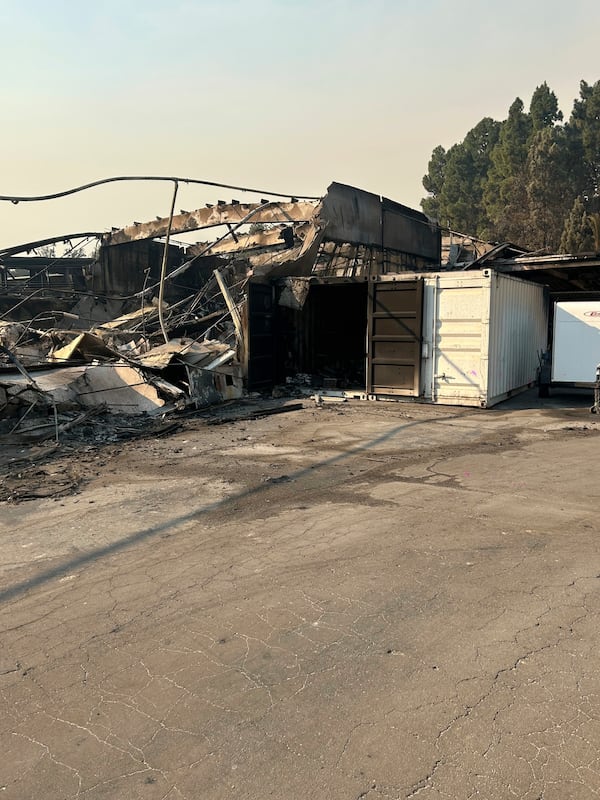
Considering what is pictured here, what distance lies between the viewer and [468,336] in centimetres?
1241

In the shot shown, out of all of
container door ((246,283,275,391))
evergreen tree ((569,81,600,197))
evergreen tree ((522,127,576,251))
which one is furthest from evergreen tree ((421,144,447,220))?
container door ((246,283,275,391))

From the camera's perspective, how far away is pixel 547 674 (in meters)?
3.10

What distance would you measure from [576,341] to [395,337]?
153 inches

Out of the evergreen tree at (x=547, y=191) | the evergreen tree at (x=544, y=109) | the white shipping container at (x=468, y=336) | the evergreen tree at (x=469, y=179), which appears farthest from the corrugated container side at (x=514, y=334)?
the evergreen tree at (x=544, y=109)

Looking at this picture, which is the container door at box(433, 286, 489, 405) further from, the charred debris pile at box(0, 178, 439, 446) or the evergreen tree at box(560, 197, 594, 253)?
the evergreen tree at box(560, 197, 594, 253)

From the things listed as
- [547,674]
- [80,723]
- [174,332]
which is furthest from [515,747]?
[174,332]

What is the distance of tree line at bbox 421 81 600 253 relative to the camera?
42562 millimetres

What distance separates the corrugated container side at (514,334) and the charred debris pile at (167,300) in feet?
10.3

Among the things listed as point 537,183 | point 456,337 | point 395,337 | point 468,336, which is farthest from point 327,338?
point 537,183

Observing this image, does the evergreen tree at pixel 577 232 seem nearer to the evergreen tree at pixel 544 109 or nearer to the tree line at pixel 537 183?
the tree line at pixel 537 183

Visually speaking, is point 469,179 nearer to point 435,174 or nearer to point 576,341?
point 435,174

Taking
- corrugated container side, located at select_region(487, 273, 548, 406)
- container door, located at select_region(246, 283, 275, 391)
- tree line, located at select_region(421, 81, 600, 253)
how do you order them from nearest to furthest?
1. corrugated container side, located at select_region(487, 273, 548, 406)
2. container door, located at select_region(246, 283, 275, 391)
3. tree line, located at select_region(421, 81, 600, 253)

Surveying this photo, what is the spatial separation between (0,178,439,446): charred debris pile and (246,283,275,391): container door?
0.24 feet

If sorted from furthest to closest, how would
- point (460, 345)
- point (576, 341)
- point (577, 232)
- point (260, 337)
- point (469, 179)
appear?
point (469, 179)
point (577, 232)
point (260, 337)
point (576, 341)
point (460, 345)
